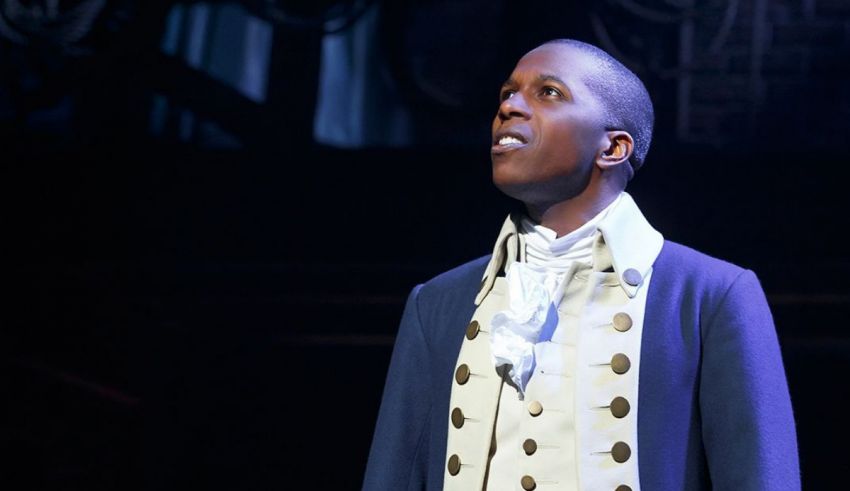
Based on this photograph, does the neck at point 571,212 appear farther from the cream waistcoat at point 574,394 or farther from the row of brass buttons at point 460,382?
the row of brass buttons at point 460,382

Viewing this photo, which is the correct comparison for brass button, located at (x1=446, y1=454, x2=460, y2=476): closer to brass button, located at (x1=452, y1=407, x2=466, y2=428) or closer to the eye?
brass button, located at (x1=452, y1=407, x2=466, y2=428)

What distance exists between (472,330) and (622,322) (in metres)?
0.20

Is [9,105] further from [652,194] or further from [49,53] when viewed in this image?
[652,194]

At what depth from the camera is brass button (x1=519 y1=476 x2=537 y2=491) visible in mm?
1396

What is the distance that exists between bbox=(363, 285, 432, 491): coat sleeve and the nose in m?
0.31

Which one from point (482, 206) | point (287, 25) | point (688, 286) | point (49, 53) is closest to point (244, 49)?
point (287, 25)

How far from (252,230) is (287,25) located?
1.62 ft

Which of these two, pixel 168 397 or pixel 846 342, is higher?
pixel 846 342

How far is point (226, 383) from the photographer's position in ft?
8.66

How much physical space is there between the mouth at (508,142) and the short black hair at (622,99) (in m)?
0.12

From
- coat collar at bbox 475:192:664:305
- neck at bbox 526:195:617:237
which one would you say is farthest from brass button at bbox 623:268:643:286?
neck at bbox 526:195:617:237

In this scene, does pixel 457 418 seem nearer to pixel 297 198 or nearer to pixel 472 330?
pixel 472 330

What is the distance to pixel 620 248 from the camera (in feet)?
4.87

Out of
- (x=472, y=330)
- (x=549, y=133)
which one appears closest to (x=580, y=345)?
(x=472, y=330)
